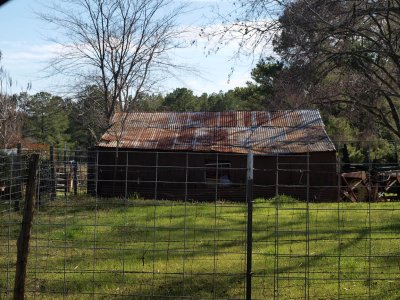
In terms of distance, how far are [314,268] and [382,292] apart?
4.73 feet

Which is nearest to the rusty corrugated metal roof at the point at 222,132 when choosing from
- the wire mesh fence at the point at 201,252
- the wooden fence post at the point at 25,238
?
the wire mesh fence at the point at 201,252

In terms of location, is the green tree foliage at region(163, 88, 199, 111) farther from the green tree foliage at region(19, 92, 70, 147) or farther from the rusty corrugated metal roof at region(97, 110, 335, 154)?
the rusty corrugated metal roof at region(97, 110, 335, 154)

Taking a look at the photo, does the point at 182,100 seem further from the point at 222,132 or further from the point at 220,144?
the point at 220,144

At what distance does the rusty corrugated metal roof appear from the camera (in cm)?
2395

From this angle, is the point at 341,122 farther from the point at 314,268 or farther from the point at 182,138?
the point at 314,268

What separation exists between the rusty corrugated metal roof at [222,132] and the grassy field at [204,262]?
11.6m

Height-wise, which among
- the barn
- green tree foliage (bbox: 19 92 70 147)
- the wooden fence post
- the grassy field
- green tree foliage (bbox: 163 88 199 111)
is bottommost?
the grassy field

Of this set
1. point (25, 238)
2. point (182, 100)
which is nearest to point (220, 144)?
point (25, 238)

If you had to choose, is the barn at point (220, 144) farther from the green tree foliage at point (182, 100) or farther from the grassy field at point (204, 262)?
the green tree foliage at point (182, 100)

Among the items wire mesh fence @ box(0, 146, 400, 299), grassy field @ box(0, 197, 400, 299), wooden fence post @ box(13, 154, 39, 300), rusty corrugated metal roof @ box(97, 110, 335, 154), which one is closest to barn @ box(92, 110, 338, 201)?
rusty corrugated metal roof @ box(97, 110, 335, 154)

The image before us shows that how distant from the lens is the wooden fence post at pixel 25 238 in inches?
230

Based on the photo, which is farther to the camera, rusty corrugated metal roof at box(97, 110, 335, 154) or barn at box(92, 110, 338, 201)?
rusty corrugated metal roof at box(97, 110, 335, 154)

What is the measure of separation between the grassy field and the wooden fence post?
0.91m

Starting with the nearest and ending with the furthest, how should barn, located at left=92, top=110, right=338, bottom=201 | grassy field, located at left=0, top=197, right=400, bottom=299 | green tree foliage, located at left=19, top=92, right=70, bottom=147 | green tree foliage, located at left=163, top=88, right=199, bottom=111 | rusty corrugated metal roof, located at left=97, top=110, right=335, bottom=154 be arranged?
1. grassy field, located at left=0, top=197, right=400, bottom=299
2. barn, located at left=92, top=110, right=338, bottom=201
3. rusty corrugated metal roof, located at left=97, top=110, right=335, bottom=154
4. green tree foliage, located at left=19, top=92, right=70, bottom=147
5. green tree foliage, located at left=163, top=88, right=199, bottom=111
